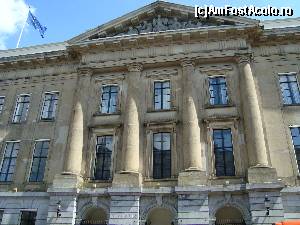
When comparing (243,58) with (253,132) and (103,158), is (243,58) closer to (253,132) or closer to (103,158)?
(253,132)

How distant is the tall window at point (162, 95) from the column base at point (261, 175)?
6965 millimetres

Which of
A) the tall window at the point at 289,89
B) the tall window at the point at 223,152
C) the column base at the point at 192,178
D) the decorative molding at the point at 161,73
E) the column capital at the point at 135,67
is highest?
the column capital at the point at 135,67

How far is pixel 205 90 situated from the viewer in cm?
2191

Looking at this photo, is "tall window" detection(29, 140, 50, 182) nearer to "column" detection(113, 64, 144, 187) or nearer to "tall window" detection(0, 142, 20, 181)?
"tall window" detection(0, 142, 20, 181)

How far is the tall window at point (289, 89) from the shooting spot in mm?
21094

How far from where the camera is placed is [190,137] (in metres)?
19.7

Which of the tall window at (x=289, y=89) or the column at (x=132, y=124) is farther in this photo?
the tall window at (x=289, y=89)

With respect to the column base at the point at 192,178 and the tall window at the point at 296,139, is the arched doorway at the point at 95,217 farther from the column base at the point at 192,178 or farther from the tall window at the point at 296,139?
the tall window at the point at 296,139

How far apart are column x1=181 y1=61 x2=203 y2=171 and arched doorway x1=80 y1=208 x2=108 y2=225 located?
6369 millimetres

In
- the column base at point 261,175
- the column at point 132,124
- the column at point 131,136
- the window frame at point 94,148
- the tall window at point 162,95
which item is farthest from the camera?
the tall window at point 162,95

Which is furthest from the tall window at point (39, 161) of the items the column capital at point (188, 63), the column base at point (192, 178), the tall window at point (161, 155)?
the column capital at point (188, 63)

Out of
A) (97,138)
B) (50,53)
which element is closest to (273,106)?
(97,138)

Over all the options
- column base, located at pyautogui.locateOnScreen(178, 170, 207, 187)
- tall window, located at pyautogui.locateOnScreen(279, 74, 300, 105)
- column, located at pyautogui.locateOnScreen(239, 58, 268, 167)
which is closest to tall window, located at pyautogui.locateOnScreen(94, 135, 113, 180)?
column base, located at pyautogui.locateOnScreen(178, 170, 207, 187)

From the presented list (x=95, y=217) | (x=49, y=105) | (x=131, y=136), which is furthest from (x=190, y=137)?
(x=49, y=105)
